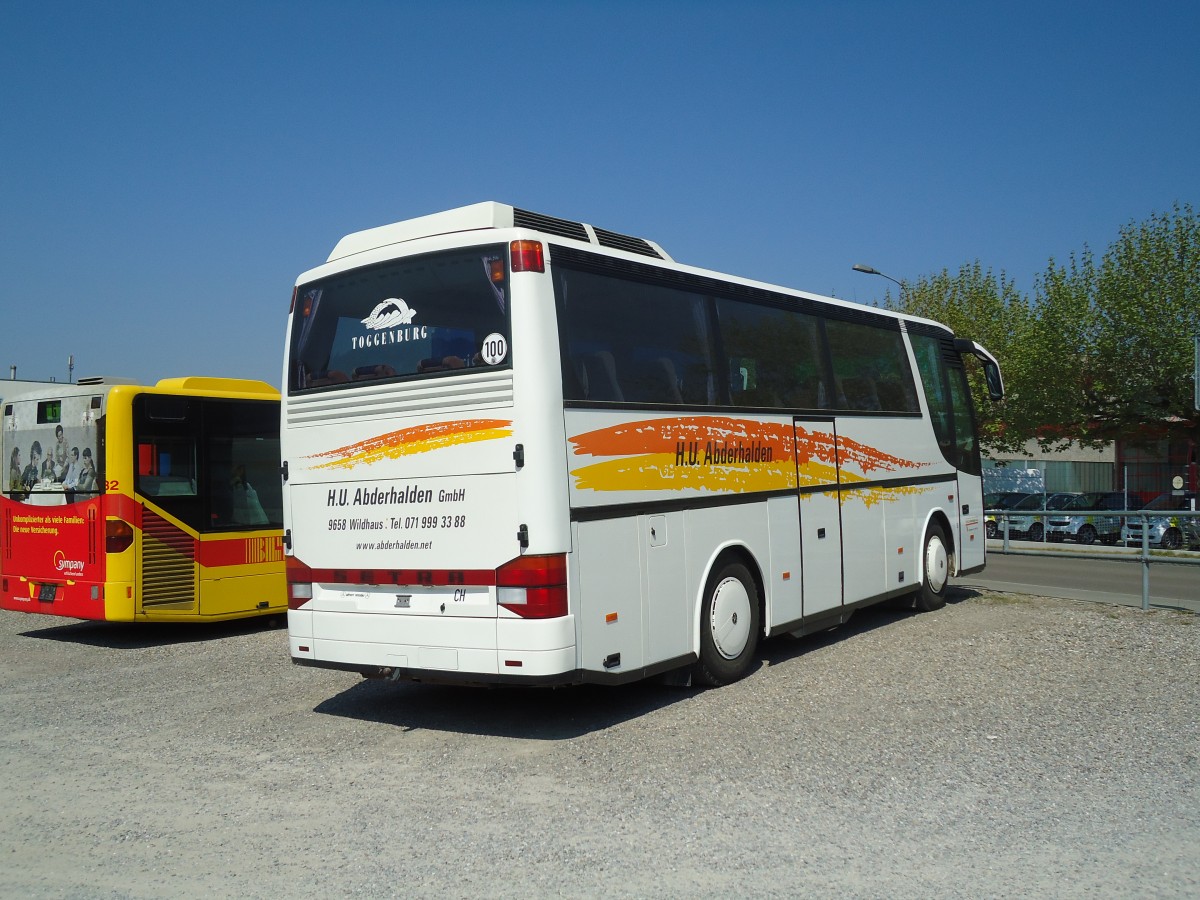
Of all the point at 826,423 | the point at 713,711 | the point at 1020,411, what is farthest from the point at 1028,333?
the point at 713,711

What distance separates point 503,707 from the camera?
27.1 ft

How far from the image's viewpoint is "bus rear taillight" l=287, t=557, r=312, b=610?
793 centimetres

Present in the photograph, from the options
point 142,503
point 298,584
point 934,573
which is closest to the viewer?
point 298,584

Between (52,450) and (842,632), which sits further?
(52,450)

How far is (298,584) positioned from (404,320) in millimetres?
2186

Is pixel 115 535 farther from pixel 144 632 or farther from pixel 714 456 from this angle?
pixel 714 456

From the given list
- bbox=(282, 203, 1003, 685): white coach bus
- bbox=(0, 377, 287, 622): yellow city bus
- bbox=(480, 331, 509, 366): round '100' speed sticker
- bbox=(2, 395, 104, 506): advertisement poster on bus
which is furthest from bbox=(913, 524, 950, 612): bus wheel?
bbox=(2, 395, 104, 506): advertisement poster on bus

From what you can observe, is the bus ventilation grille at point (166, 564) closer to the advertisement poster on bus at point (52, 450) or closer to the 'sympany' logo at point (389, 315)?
the advertisement poster on bus at point (52, 450)

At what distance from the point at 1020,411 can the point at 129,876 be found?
35788 mm

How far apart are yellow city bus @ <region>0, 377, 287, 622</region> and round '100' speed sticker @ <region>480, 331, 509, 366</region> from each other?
5.94 metres

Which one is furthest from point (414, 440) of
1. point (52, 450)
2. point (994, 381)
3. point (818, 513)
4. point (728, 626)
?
point (994, 381)

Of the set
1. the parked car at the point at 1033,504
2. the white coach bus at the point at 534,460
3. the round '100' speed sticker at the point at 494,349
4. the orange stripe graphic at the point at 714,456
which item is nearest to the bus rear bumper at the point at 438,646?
the white coach bus at the point at 534,460

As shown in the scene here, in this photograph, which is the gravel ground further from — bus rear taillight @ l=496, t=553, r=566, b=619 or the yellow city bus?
the yellow city bus

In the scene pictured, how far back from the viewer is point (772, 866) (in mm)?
4633
